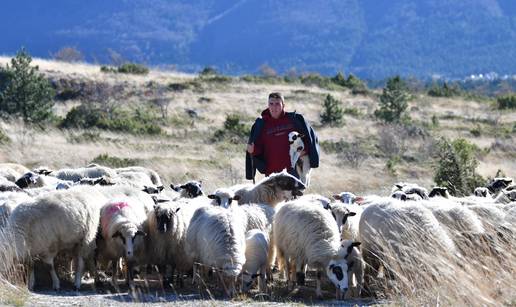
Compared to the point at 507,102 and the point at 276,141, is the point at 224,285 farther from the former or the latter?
the point at 507,102

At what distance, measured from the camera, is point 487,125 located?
45.2 meters

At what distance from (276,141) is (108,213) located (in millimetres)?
3519

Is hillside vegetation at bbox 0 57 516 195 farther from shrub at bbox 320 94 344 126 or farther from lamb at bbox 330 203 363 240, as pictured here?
lamb at bbox 330 203 363 240

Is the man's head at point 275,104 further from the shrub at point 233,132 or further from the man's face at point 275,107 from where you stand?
the shrub at point 233,132

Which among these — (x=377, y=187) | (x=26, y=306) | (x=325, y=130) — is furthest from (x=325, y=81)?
(x=26, y=306)

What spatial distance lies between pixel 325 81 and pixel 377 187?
119 feet

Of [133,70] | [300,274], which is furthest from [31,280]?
[133,70]

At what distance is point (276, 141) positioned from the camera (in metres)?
15.0

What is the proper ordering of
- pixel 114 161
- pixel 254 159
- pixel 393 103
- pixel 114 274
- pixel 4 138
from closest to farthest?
pixel 114 274
pixel 254 159
pixel 114 161
pixel 4 138
pixel 393 103

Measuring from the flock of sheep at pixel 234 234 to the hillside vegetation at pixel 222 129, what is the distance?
31.8ft

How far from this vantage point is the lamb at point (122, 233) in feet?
40.1

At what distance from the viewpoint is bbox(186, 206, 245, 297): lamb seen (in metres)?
11.6

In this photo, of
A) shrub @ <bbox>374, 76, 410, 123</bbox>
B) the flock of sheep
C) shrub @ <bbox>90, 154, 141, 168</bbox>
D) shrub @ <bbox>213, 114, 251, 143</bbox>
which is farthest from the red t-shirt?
shrub @ <bbox>374, 76, 410, 123</bbox>

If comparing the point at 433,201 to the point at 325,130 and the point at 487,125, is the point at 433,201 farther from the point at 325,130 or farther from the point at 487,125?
the point at 487,125
